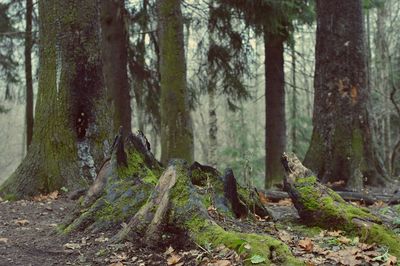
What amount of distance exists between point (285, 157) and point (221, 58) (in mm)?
7872

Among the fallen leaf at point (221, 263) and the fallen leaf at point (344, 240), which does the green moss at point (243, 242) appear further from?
the fallen leaf at point (344, 240)

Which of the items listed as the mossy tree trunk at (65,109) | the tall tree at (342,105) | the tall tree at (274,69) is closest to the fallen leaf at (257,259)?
the mossy tree trunk at (65,109)

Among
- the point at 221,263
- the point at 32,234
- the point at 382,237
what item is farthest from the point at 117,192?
the point at 382,237

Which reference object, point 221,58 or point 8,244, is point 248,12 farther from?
point 8,244

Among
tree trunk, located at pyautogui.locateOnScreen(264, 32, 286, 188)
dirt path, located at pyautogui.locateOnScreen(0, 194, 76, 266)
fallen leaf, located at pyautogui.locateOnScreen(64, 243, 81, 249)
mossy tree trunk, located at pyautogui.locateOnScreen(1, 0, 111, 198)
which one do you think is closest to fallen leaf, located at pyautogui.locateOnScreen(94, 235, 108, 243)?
fallen leaf, located at pyautogui.locateOnScreen(64, 243, 81, 249)

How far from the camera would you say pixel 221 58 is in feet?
40.6

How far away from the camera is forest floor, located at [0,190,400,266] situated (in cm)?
340

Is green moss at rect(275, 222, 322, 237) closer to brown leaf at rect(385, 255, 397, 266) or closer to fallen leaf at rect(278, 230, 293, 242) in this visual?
fallen leaf at rect(278, 230, 293, 242)

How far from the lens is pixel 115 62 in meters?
11.1

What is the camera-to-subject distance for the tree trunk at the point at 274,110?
11469 mm

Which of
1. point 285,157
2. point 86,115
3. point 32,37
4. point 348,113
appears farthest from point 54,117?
point 32,37

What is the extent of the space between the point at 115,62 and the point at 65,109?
14.2 feet

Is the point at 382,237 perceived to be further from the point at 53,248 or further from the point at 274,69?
the point at 274,69

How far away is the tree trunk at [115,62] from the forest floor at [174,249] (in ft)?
20.3
